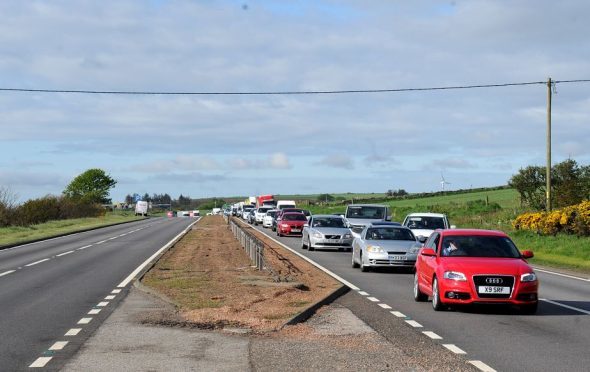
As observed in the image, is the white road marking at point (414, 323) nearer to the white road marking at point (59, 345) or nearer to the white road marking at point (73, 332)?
the white road marking at point (73, 332)

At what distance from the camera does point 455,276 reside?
51.0 ft

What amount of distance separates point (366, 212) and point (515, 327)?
1159 inches

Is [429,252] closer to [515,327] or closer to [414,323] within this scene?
[414,323]

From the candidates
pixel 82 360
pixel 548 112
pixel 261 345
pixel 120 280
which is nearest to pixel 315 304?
pixel 261 345

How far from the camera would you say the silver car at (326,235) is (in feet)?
125

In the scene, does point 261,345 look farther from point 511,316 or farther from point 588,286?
point 588,286

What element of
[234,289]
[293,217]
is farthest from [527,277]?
[293,217]

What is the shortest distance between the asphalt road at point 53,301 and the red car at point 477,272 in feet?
18.7

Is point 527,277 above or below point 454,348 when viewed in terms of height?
above

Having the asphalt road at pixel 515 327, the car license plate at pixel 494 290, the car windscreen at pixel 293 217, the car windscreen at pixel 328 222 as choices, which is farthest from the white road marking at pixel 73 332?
the car windscreen at pixel 293 217

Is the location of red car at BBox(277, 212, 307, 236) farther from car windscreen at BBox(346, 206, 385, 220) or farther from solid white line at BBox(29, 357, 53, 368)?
solid white line at BBox(29, 357, 53, 368)

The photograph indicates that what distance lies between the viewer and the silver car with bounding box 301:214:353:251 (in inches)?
1496

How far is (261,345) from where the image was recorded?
37.6ft

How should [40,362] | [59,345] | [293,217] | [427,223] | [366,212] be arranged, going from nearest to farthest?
1. [40,362]
2. [59,345]
3. [427,223]
4. [366,212]
5. [293,217]
